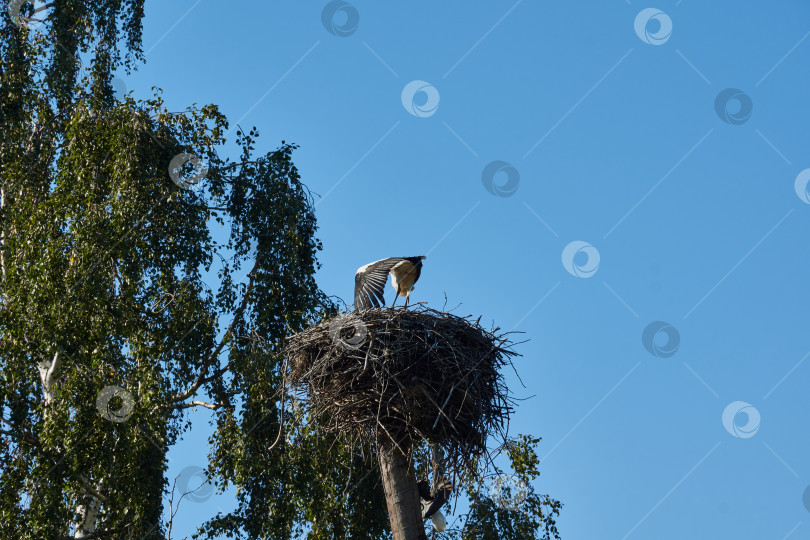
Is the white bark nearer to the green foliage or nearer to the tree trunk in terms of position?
the green foliage

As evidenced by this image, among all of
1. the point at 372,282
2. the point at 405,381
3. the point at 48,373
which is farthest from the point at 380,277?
the point at 48,373

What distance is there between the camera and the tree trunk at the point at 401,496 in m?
8.07

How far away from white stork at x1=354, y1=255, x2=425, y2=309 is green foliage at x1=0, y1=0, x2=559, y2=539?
1252 millimetres

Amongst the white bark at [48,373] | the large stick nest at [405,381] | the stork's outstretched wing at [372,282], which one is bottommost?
the large stick nest at [405,381]

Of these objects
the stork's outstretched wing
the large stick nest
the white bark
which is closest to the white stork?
the stork's outstretched wing

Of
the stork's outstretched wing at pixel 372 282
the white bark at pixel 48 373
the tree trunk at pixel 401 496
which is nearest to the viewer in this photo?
the tree trunk at pixel 401 496

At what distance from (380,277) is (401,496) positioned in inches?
112

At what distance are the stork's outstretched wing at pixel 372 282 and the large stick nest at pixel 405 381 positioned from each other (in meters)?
1.19

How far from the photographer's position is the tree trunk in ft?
26.5

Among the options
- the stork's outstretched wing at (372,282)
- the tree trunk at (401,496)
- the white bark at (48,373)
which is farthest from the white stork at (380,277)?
the white bark at (48,373)

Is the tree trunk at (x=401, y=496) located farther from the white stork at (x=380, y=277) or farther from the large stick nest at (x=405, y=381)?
the white stork at (x=380, y=277)

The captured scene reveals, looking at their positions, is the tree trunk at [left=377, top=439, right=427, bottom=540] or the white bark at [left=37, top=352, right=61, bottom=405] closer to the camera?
the tree trunk at [left=377, top=439, right=427, bottom=540]

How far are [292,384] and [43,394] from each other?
5045 mm

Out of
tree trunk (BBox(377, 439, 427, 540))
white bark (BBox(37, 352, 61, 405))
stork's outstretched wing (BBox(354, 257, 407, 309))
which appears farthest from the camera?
white bark (BBox(37, 352, 61, 405))
